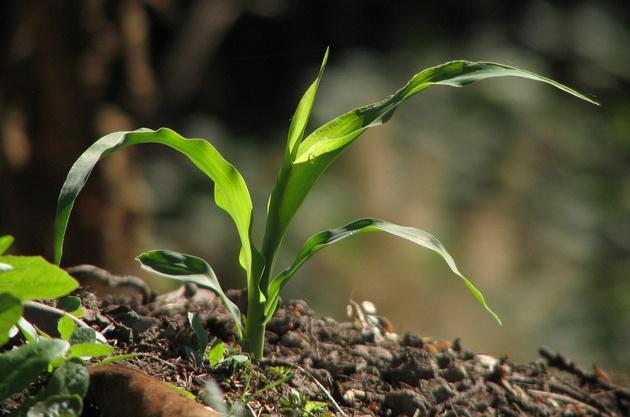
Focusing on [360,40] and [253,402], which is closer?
[253,402]

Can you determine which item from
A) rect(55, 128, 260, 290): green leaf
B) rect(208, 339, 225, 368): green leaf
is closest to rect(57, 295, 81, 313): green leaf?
rect(55, 128, 260, 290): green leaf

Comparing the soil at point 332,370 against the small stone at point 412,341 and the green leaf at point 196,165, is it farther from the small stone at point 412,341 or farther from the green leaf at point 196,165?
the green leaf at point 196,165

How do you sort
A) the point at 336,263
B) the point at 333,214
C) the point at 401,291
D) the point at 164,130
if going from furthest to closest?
the point at 333,214
the point at 336,263
the point at 401,291
the point at 164,130

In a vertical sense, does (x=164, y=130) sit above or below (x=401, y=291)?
below

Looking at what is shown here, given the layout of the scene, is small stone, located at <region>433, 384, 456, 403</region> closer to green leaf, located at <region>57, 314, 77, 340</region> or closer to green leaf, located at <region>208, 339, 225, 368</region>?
green leaf, located at <region>208, 339, 225, 368</region>

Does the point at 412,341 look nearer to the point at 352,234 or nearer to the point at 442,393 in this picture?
the point at 442,393

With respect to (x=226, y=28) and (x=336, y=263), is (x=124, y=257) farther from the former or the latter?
(x=226, y=28)

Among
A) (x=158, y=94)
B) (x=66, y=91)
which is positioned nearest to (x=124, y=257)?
(x=66, y=91)
